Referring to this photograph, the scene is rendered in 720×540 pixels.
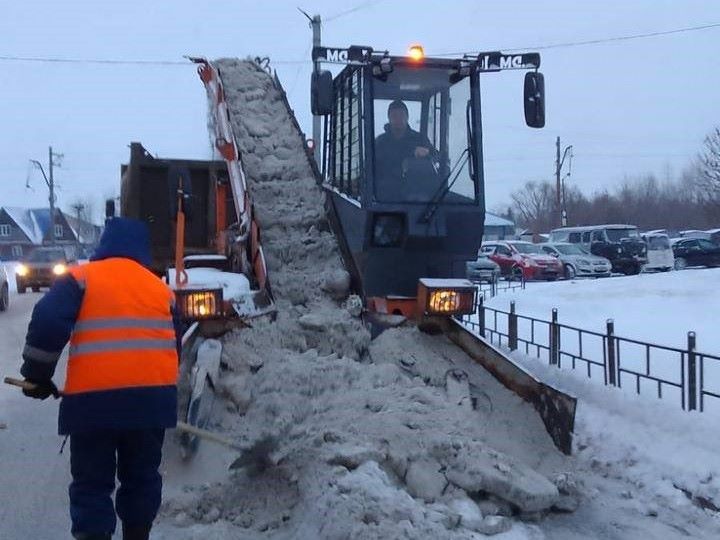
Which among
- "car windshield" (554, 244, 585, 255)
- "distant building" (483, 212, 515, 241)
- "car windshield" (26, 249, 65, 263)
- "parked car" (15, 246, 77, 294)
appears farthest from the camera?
"distant building" (483, 212, 515, 241)

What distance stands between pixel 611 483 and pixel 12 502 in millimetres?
4366

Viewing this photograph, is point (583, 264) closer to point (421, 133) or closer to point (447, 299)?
point (421, 133)

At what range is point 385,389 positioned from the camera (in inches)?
279

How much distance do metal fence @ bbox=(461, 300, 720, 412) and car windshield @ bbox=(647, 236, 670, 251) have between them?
21.5 metres

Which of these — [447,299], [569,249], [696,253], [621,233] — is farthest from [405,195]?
[696,253]

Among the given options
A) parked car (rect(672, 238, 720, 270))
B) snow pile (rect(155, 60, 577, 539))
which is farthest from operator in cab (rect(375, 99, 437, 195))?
parked car (rect(672, 238, 720, 270))

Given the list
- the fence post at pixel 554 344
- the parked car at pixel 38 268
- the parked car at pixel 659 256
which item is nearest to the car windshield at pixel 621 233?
the parked car at pixel 659 256

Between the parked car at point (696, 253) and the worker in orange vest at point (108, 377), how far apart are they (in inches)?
1388

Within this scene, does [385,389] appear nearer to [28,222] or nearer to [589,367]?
[589,367]

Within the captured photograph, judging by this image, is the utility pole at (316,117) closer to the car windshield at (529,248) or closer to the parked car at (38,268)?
the parked car at (38,268)

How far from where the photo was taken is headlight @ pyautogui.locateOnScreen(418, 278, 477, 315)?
8.21 metres

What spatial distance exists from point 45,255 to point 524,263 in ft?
55.3

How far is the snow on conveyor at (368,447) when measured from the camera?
576cm

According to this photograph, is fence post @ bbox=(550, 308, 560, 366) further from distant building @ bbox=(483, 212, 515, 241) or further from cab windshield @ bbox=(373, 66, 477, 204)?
distant building @ bbox=(483, 212, 515, 241)
